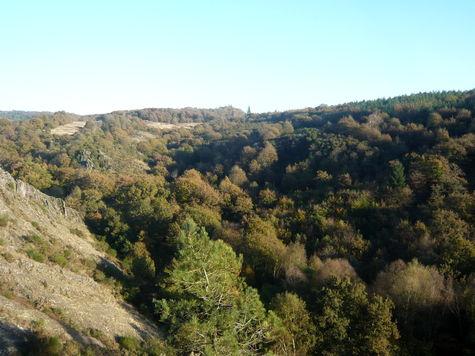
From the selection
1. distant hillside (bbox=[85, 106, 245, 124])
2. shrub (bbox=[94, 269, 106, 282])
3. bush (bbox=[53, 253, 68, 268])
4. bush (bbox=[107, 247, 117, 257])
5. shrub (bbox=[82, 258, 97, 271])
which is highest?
distant hillside (bbox=[85, 106, 245, 124])


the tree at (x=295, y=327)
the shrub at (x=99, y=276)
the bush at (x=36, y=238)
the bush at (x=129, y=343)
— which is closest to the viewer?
the bush at (x=129, y=343)

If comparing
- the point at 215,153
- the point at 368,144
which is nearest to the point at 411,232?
the point at 368,144

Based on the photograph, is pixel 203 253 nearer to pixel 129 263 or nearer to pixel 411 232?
pixel 129 263

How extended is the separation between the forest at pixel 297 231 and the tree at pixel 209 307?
0.26 feet

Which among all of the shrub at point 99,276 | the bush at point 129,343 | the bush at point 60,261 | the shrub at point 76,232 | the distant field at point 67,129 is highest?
the distant field at point 67,129

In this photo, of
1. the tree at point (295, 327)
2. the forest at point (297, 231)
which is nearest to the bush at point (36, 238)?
the forest at point (297, 231)

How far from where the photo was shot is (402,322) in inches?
760

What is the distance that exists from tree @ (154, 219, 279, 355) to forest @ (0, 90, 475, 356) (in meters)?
0.08

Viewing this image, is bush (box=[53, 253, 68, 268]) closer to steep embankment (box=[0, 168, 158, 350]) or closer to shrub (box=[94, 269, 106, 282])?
steep embankment (box=[0, 168, 158, 350])

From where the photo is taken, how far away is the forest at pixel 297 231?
1369cm

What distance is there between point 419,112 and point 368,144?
21214mm

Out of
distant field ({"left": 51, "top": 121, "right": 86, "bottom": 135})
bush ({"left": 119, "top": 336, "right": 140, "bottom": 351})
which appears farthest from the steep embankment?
distant field ({"left": 51, "top": 121, "right": 86, "bottom": 135})

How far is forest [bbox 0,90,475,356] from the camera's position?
13.7 metres

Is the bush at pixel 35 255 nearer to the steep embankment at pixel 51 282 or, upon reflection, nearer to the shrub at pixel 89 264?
the steep embankment at pixel 51 282
